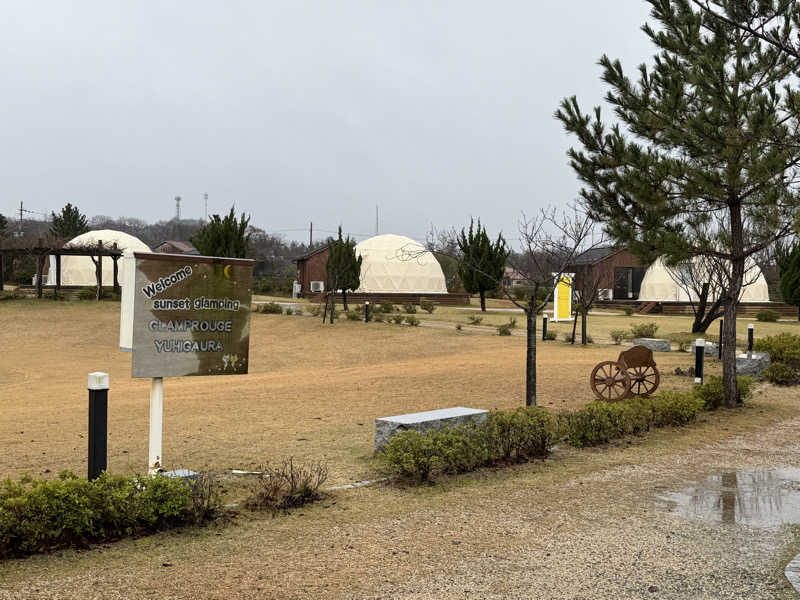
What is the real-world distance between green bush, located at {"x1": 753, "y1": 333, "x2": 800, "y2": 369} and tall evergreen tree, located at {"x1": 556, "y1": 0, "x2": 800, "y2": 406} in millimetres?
4917

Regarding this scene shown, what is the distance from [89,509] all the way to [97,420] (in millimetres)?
816

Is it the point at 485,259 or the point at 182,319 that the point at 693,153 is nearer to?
the point at 182,319

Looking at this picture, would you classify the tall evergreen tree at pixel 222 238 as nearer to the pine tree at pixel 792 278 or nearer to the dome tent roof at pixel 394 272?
the dome tent roof at pixel 394 272

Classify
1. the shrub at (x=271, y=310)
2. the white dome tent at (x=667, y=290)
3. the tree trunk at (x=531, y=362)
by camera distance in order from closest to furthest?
the tree trunk at (x=531, y=362)
the shrub at (x=271, y=310)
the white dome tent at (x=667, y=290)

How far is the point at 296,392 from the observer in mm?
14266

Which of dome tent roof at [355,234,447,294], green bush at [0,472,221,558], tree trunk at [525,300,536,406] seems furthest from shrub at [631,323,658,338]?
dome tent roof at [355,234,447,294]

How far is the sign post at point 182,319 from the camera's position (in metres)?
6.27

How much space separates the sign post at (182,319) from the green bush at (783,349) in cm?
1348

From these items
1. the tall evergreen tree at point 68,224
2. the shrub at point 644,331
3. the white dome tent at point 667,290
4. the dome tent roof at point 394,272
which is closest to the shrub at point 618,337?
the shrub at point 644,331

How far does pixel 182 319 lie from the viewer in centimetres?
652

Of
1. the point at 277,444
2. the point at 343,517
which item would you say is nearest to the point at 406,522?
the point at 343,517

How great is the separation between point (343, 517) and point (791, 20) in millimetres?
8314

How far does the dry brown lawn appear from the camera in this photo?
29.3ft

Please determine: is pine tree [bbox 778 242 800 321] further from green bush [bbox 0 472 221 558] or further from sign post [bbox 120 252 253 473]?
green bush [bbox 0 472 221 558]
